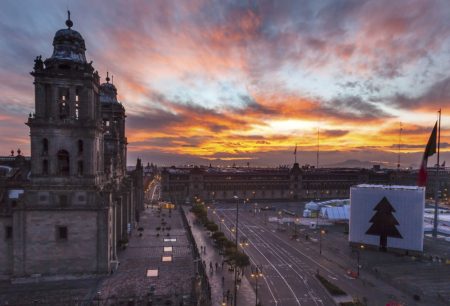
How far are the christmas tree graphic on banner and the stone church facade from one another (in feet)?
194

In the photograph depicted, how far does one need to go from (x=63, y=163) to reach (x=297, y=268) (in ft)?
147

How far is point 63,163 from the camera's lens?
160 feet

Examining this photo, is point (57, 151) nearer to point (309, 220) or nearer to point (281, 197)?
point (309, 220)

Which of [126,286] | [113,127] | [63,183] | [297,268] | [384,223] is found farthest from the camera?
[113,127]

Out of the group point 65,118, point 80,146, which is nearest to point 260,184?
point 80,146

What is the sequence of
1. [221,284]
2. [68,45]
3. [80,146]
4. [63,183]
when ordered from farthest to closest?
[221,284]
[80,146]
[68,45]
[63,183]

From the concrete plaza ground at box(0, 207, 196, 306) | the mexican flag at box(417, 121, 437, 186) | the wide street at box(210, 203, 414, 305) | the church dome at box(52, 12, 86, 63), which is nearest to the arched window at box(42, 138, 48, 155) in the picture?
the church dome at box(52, 12, 86, 63)

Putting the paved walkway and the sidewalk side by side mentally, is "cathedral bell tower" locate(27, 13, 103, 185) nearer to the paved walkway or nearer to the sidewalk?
the paved walkway

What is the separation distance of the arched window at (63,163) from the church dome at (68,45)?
44.9ft

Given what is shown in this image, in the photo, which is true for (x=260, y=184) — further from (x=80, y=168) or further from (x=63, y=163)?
(x=63, y=163)

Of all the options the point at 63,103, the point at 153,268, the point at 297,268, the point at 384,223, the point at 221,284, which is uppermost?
the point at 63,103

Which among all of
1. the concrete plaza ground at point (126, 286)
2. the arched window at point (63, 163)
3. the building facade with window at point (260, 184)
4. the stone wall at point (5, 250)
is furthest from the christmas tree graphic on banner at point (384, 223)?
the building facade with window at point (260, 184)

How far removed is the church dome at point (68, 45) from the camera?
47.7 meters

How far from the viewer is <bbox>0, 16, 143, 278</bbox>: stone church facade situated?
46219 mm
